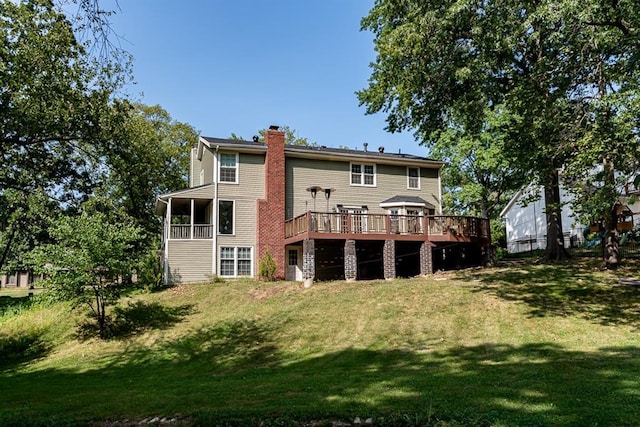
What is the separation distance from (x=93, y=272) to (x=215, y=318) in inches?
168

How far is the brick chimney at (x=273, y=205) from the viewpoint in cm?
2211

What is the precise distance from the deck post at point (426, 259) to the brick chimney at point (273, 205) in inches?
248

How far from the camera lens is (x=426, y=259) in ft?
66.0

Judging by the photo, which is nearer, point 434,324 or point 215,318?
point 434,324

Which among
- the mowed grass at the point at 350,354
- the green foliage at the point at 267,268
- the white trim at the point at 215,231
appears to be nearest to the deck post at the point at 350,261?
the mowed grass at the point at 350,354

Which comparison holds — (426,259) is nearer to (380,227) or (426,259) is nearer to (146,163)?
(380,227)

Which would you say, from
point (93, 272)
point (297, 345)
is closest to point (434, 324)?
point (297, 345)

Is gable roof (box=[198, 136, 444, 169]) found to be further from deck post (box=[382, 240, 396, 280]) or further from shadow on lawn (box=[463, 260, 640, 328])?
shadow on lawn (box=[463, 260, 640, 328])

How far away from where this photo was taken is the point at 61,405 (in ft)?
23.6

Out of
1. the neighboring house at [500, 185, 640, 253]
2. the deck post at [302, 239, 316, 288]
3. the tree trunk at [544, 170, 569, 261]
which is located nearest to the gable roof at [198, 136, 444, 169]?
the deck post at [302, 239, 316, 288]

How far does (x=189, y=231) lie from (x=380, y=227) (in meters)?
8.82

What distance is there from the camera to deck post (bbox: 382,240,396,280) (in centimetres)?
1947

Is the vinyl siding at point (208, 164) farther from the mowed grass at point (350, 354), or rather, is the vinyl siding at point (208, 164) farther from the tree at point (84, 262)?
the tree at point (84, 262)

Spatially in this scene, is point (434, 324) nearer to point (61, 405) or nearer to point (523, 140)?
point (523, 140)
